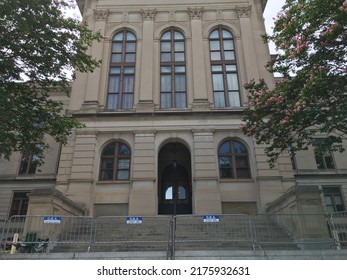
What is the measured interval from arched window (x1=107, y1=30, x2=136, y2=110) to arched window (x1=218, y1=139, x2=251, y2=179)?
7.84 m

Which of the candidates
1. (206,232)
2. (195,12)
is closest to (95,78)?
(195,12)

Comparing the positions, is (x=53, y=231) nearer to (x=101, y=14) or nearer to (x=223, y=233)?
(x=223, y=233)

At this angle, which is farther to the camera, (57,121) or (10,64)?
(57,121)

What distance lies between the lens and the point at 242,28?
24.7 meters

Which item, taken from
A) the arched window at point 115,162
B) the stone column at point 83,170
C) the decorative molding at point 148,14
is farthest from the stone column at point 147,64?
the stone column at point 83,170

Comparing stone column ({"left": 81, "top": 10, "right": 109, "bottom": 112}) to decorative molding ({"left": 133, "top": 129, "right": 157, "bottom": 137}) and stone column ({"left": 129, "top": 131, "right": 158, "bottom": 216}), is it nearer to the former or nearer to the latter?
decorative molding ({"left": 133, "top": 129, "right": 157, "bottom": 137})

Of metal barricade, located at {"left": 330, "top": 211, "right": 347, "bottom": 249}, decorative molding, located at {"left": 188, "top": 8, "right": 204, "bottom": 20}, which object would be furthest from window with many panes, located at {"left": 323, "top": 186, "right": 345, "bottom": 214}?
decorative molding, located at {"left": 188, "top": 8, "right": 204, "bottom": 20}

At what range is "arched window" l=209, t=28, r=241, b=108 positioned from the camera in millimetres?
22609

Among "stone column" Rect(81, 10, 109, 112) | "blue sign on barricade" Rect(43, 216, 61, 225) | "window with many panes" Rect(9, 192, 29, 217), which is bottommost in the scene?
"blue sign on barricade" Rect(43, 216, 61, 225)

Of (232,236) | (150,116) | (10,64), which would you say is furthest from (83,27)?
(232,236)

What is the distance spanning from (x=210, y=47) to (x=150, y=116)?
835 cm

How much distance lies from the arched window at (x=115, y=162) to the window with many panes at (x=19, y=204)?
9481 mm

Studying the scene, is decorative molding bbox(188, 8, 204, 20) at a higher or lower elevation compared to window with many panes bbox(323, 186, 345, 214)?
higher
